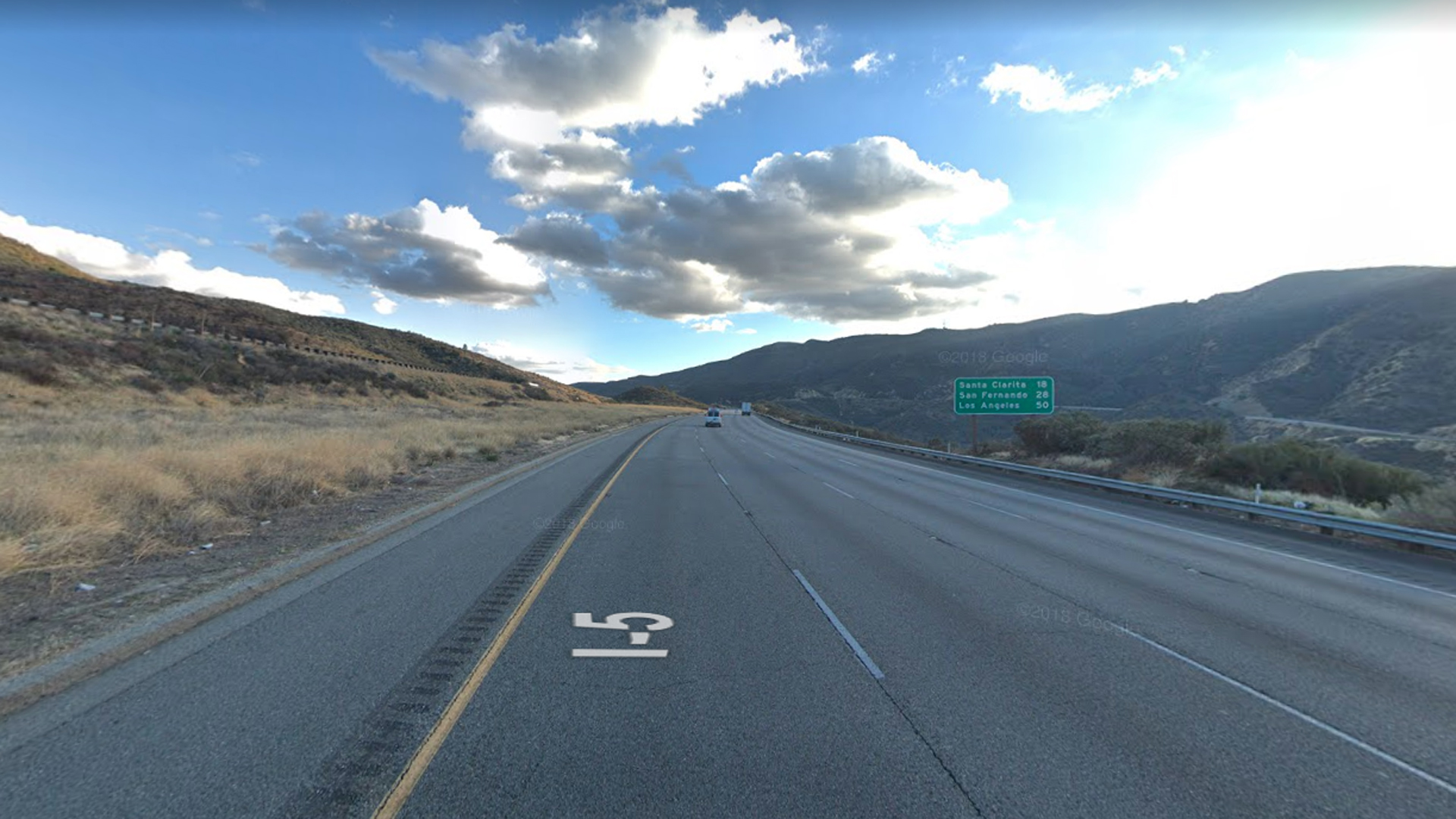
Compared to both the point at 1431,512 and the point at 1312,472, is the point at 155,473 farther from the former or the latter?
the point at 1312,472

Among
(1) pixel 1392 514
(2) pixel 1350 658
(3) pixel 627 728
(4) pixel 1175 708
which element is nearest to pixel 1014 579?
(2) pixel 1350 658

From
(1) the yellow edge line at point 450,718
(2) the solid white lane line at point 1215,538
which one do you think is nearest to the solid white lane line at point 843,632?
(1) the yellow edge line at point 450,718

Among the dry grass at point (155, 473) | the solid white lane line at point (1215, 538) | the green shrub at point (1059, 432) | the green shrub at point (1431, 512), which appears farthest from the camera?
the green shrub at point (1059, 432)

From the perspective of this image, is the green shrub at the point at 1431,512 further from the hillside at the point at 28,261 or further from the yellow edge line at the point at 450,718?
the hillside at the point at 28,261

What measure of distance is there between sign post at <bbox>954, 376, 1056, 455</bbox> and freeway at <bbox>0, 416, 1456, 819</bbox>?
64.4 feet

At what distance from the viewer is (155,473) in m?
9.91

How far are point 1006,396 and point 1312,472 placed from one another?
11533mm

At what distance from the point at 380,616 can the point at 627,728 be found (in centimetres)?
330

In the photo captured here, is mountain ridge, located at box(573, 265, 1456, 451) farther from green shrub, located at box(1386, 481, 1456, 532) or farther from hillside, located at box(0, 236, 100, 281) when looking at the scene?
hillside, located at box(0, 236, 100, 281)

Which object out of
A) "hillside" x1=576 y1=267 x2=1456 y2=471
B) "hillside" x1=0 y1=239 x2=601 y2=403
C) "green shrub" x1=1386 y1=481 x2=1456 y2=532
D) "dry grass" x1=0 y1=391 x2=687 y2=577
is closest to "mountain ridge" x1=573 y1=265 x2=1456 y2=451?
"hillside" x1=576 y1=267 x2=1456 y2=471

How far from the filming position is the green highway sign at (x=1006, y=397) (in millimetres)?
28078

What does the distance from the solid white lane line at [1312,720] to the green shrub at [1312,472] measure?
17.2 metres

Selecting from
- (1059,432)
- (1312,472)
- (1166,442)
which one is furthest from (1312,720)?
(1059,432)

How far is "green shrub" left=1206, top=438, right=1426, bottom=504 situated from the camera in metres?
17.3
